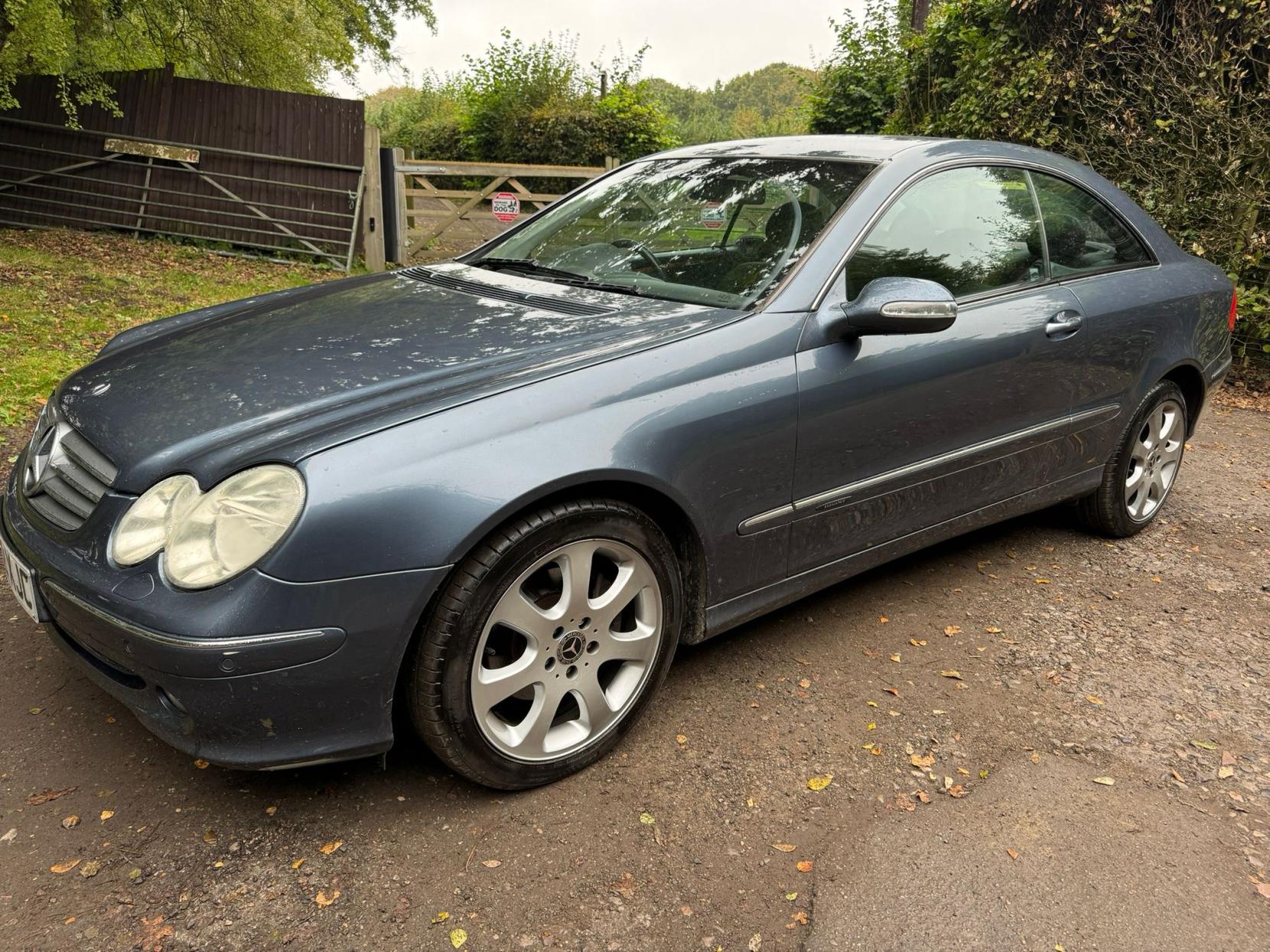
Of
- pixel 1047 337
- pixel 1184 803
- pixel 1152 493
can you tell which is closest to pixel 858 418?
pixel 1047 337

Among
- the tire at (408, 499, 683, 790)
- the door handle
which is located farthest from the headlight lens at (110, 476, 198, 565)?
the door handle

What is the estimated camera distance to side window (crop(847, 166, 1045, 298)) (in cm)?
314

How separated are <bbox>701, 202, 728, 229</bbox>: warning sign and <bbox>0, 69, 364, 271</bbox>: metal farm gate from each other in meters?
9.17

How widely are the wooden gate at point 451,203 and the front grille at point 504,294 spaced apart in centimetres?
829

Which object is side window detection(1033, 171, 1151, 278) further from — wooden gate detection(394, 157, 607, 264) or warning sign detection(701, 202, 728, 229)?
wooden gate detection(394, 157, 607, 264)

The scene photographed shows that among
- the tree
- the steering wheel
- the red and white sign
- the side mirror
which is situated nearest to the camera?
the side mirror

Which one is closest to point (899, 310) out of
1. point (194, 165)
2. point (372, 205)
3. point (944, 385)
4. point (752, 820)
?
point (944, 385)

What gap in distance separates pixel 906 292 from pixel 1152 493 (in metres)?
2.30

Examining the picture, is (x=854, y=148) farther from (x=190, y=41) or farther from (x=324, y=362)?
(x=190, y=41)

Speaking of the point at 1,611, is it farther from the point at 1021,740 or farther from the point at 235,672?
the point at 1021,740

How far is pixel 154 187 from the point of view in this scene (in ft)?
39.4

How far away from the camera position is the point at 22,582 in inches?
97.8

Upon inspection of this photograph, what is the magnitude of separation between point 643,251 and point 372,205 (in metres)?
9.29

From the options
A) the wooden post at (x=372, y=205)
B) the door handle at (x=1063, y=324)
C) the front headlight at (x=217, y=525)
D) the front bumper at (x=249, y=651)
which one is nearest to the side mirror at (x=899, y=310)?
the door handle at (x=1063, y=324)
